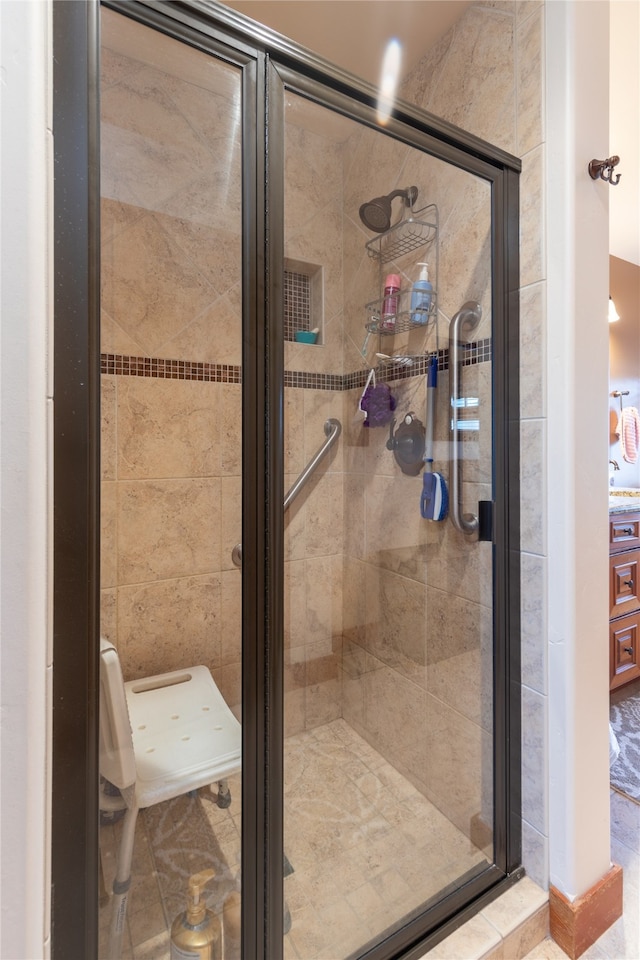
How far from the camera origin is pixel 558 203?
0.98 meters

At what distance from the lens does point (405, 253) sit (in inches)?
44.8

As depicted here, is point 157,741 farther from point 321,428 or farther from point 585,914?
Answer: point 585,914

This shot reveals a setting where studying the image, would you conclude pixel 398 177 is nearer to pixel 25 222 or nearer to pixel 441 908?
pixel 25 222

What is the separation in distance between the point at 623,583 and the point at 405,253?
6.21ft

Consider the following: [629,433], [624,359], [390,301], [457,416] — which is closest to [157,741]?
[457,416]

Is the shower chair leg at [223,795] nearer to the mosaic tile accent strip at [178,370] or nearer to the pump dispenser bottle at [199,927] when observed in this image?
the pump dispenser bottle at [199,927]

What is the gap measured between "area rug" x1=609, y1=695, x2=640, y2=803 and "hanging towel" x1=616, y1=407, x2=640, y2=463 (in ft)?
5.32

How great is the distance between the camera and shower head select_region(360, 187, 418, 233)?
106 cm

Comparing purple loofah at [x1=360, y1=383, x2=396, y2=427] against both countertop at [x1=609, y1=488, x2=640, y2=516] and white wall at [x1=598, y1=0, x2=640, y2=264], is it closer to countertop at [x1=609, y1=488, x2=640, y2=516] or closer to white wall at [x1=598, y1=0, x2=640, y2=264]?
white wall at [x1=598, y1=0, x2=640, y2=264]

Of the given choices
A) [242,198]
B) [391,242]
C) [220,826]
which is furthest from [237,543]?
[391,242]

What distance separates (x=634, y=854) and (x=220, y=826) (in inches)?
49.1

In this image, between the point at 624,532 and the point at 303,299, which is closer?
the point at 303,299

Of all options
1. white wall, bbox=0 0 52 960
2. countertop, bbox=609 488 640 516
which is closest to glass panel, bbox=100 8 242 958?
white wall, bbox=0 0 52 960

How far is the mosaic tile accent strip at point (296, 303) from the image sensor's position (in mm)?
818
